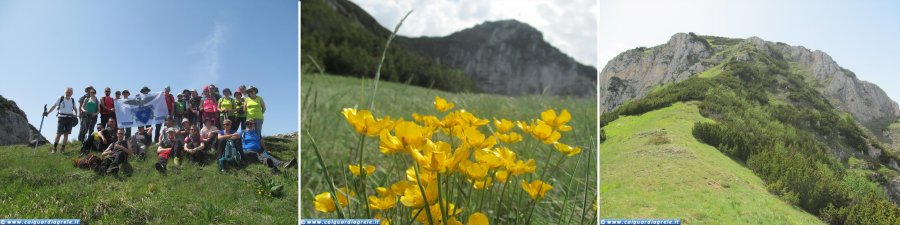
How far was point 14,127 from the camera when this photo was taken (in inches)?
143

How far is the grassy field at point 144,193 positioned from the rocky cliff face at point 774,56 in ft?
6.63

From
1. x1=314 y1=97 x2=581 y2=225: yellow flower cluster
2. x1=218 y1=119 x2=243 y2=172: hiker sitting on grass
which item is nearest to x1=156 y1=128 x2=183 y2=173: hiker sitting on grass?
x1=218 y1=119 x2=243 y2=172: hiker sitting on grass

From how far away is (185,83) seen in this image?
357cm

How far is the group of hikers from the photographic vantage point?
3.51 meters

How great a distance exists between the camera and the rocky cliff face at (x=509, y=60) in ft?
18.0

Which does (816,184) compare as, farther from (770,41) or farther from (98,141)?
(98,141)

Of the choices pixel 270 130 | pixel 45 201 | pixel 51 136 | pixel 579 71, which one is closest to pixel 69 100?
pixel 51 136

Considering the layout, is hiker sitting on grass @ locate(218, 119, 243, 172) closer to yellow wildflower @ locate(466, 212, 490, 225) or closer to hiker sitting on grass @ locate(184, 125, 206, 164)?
hiker sitting on grass @ locate(184, 125, 206, 164)

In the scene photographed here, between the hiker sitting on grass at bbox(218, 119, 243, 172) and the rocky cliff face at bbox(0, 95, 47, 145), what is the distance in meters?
0.99

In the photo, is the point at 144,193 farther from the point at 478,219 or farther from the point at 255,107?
the point at 478,219

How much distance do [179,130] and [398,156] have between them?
1.34 meters

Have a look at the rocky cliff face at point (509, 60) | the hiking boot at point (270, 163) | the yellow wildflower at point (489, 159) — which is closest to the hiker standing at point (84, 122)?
the hiking boot at point (270, 163)

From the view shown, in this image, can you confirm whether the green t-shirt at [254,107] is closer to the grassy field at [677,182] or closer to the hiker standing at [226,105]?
the hiker standing at [226,105]

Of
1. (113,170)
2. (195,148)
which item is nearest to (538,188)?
(195,148)
